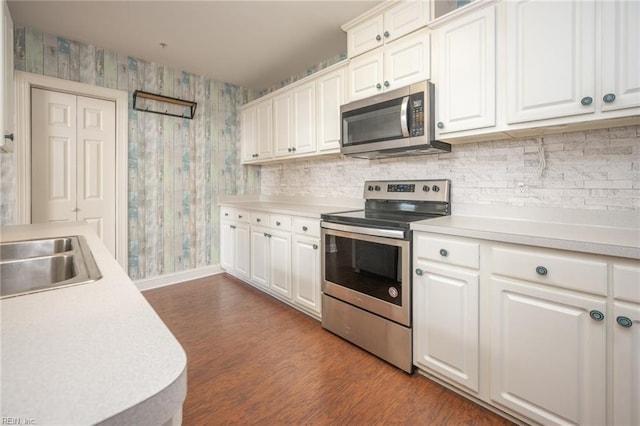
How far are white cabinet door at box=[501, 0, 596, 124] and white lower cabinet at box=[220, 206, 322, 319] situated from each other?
5.15 ft

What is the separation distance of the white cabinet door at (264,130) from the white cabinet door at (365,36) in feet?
4.35

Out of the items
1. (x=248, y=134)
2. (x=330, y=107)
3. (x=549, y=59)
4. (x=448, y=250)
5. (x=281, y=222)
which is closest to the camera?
(x=549, y=59)

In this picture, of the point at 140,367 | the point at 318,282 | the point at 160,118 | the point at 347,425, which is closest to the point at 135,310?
the point at 140,367

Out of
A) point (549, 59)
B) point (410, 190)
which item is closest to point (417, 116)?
point (410, 190)

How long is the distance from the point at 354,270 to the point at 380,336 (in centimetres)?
46

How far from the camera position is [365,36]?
2393mm

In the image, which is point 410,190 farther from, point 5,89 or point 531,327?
point 5,89

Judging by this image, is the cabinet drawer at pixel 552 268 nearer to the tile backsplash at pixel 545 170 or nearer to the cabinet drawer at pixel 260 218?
the tile backsplash at pixel 545 170

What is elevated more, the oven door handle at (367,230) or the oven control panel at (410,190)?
the oven control panel at (410,190)

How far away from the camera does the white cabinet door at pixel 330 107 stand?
2676mm

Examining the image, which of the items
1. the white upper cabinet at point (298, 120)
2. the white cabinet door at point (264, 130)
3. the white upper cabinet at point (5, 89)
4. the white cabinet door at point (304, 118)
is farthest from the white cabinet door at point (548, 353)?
the white cabinet door at point (264, 130)

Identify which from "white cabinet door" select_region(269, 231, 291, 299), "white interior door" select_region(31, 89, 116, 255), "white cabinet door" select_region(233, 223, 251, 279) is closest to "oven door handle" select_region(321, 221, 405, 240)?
"white cabinet door" select_region(269, 231, 291, 299)

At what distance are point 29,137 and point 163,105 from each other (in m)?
1.24

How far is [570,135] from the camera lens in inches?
69.5
